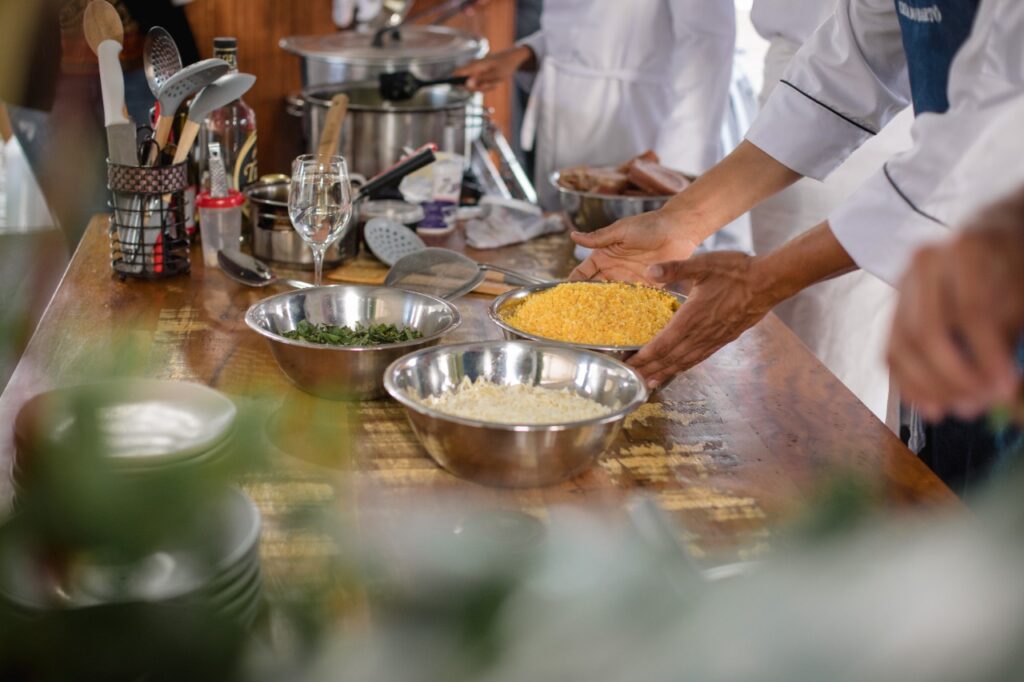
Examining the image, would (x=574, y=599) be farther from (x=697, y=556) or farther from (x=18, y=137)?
(x=18, y=137)

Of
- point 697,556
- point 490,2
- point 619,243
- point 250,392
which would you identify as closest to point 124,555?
point 697,556

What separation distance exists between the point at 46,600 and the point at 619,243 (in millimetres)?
1243

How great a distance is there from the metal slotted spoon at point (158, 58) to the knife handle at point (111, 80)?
0.06 meters

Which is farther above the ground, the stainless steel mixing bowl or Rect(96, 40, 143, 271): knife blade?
Rect(96, 40, 143, 271): knife blade

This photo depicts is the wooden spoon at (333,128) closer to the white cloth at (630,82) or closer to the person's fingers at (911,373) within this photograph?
the white cloth at (630,82)

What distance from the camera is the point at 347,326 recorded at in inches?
59.2

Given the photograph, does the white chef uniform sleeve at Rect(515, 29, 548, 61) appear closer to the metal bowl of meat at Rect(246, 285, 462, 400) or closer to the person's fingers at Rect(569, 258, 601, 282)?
the person's fingers at Rect(569, 258, 601, 282)

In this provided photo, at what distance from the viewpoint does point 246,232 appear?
7.11 ft

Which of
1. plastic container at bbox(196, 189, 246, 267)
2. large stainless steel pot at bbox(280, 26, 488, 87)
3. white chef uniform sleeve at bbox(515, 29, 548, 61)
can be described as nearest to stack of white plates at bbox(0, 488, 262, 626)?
plastic container at bbox(196, 189, 246, 267)

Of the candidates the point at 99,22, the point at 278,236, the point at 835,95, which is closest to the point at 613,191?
the point at 835,95

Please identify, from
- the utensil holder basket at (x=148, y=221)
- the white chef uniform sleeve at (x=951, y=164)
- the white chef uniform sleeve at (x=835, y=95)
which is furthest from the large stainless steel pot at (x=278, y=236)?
the white chef uniform sleeve at (x=951, y=164)

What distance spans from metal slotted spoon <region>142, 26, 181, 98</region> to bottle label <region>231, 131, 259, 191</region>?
33 centimetres

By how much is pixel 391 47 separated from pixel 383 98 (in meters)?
0.60

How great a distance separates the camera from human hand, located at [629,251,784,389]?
1.33 m
